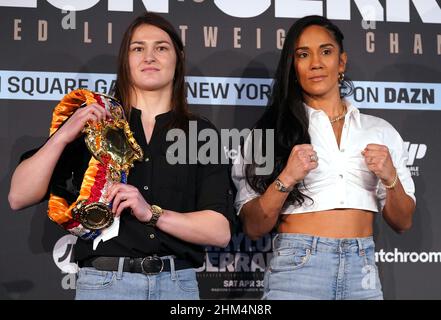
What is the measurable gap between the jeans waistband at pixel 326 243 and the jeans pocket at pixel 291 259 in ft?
0.07

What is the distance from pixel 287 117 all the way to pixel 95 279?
44.1 inches

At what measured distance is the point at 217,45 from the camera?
3.49 meters

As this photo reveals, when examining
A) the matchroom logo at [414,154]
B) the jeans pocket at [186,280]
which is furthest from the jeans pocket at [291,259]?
the matchroom logo at [414,154]

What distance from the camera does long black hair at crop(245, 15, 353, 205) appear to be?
2936 mm

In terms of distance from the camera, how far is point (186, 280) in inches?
97.3

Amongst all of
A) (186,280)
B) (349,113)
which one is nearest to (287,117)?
(349,113)

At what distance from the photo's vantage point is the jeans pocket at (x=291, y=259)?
272 centimetres

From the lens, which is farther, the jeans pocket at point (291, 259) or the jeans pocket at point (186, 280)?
the jeans pocket at point (291, 259)

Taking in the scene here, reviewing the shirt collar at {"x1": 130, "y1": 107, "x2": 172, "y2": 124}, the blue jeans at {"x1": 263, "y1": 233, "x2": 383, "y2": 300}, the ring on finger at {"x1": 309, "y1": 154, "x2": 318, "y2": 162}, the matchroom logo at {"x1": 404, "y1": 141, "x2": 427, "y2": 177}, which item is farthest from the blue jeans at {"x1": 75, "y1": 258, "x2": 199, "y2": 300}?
the matchroom logo at {"x1": 404, "y1": 141, "x2": 427, "y2": 177}

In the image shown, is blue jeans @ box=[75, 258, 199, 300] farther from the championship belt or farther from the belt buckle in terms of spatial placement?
the championship belt

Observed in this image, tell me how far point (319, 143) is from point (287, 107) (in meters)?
0.23

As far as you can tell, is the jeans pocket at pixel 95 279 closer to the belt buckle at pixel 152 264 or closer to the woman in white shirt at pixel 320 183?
the belt buckle at pixel 152 264

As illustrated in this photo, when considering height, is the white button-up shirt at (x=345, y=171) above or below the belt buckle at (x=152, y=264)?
above
